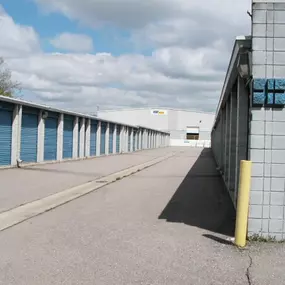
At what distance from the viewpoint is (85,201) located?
35.8 ft

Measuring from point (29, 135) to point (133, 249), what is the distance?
58.6ft

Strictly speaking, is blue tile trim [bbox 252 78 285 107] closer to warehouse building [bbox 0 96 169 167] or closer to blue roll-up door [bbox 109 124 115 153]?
warehouse building [bbox 0 96 169 167]

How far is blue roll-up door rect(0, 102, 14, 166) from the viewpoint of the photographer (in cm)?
1992

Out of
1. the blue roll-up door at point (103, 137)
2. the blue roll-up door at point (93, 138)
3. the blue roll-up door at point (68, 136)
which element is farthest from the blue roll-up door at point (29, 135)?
the blue roll-up door at point (103, 137)

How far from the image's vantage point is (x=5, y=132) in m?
20.3

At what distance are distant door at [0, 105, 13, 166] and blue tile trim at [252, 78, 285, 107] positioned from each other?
1565 centimetres

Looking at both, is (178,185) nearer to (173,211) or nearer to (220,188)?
(220,188)

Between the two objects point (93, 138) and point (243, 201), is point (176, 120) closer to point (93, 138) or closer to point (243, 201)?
point (93, 138)

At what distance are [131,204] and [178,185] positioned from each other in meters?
4.78

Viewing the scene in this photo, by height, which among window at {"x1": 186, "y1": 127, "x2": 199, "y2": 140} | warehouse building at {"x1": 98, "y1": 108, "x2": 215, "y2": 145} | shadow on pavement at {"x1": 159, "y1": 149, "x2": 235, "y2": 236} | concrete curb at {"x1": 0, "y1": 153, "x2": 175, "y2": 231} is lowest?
concrete curb at {"x1": 0, "y1": 153, "x2": 175, "y2": 231}

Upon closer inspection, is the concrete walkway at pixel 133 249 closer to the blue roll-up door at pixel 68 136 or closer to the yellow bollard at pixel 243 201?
the yellow bollard at pixel 243 201

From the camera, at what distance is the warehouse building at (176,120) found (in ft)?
337

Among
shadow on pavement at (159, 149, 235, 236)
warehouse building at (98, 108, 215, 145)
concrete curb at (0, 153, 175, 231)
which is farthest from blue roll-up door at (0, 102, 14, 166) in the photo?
warehouse building at (98, 108, 215, 145)

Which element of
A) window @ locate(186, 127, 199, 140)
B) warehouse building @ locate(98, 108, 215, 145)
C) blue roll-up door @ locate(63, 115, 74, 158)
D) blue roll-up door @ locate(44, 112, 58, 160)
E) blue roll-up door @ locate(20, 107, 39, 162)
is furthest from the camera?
window @ locate(186, 127, 199, 140)
